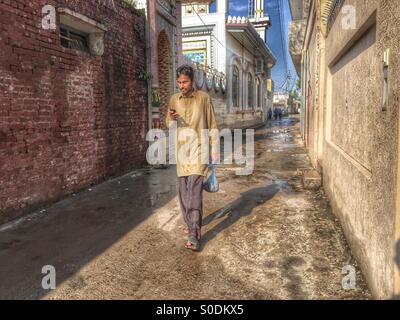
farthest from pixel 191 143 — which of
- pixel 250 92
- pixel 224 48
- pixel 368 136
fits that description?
pixel 250 92

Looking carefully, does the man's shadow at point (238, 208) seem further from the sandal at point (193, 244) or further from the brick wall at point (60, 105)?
the brick wall at point (60, 105)

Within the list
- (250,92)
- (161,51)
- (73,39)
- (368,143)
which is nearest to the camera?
(368,143)

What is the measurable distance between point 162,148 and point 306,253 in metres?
6.74

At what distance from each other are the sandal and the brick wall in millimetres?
2506

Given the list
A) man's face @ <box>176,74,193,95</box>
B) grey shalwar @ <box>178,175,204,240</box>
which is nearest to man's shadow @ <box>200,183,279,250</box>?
grey shalwar @ <box>178,175,204,240</box>

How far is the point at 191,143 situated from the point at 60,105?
2962 millimetres

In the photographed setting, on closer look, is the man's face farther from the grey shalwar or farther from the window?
the window

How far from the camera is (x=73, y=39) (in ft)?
20.6

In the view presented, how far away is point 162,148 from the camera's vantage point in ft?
32.1

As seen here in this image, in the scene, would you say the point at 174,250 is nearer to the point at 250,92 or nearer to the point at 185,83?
the point at 185,83

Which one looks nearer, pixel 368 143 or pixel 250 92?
pixel 368 143
